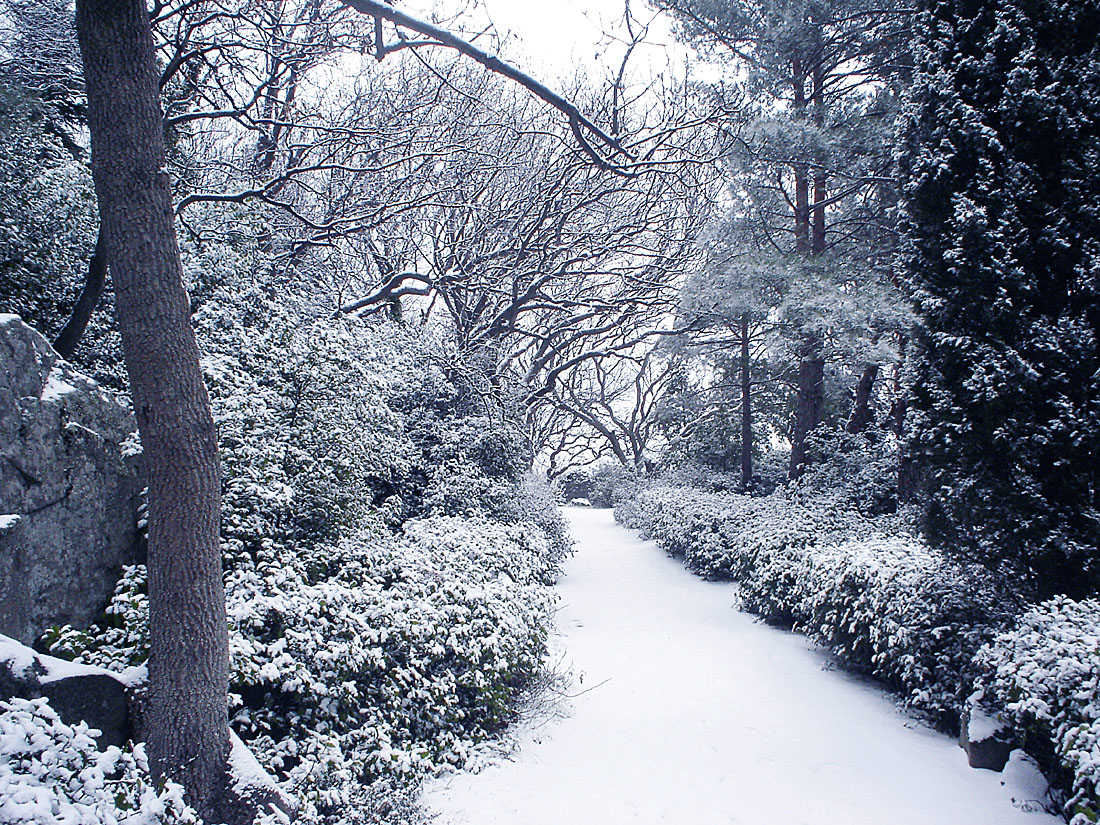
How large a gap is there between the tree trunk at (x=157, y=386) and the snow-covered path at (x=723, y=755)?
1.52m

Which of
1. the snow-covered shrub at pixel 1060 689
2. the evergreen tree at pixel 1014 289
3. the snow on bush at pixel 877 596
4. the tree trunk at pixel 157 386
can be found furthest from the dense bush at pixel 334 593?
the evergreen tree at pixel 1014 289

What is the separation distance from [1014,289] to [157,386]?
5226mm

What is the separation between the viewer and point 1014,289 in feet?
14.0

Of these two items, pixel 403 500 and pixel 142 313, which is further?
pixel 403 500

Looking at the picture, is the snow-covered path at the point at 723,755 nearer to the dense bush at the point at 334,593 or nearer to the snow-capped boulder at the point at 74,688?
the dense bush at the point at 334,593

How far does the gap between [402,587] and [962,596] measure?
3974 millimetres

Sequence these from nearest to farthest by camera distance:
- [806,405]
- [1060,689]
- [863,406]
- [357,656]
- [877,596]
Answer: [1060,689]
[357,656]
[877,596]
[806,405]
[863,406]

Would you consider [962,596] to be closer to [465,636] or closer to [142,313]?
[465,636]

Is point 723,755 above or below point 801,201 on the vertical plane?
below

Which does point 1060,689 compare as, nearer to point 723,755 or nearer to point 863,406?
point 723,755

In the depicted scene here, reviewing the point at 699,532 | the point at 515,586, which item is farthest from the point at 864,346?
the point at 515,586

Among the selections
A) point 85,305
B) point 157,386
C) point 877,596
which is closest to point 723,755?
point 877,596

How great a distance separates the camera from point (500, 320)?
32.9 ft

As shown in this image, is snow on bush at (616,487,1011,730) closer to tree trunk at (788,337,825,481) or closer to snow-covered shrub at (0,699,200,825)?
tree trunk at (788,337,825,481)
